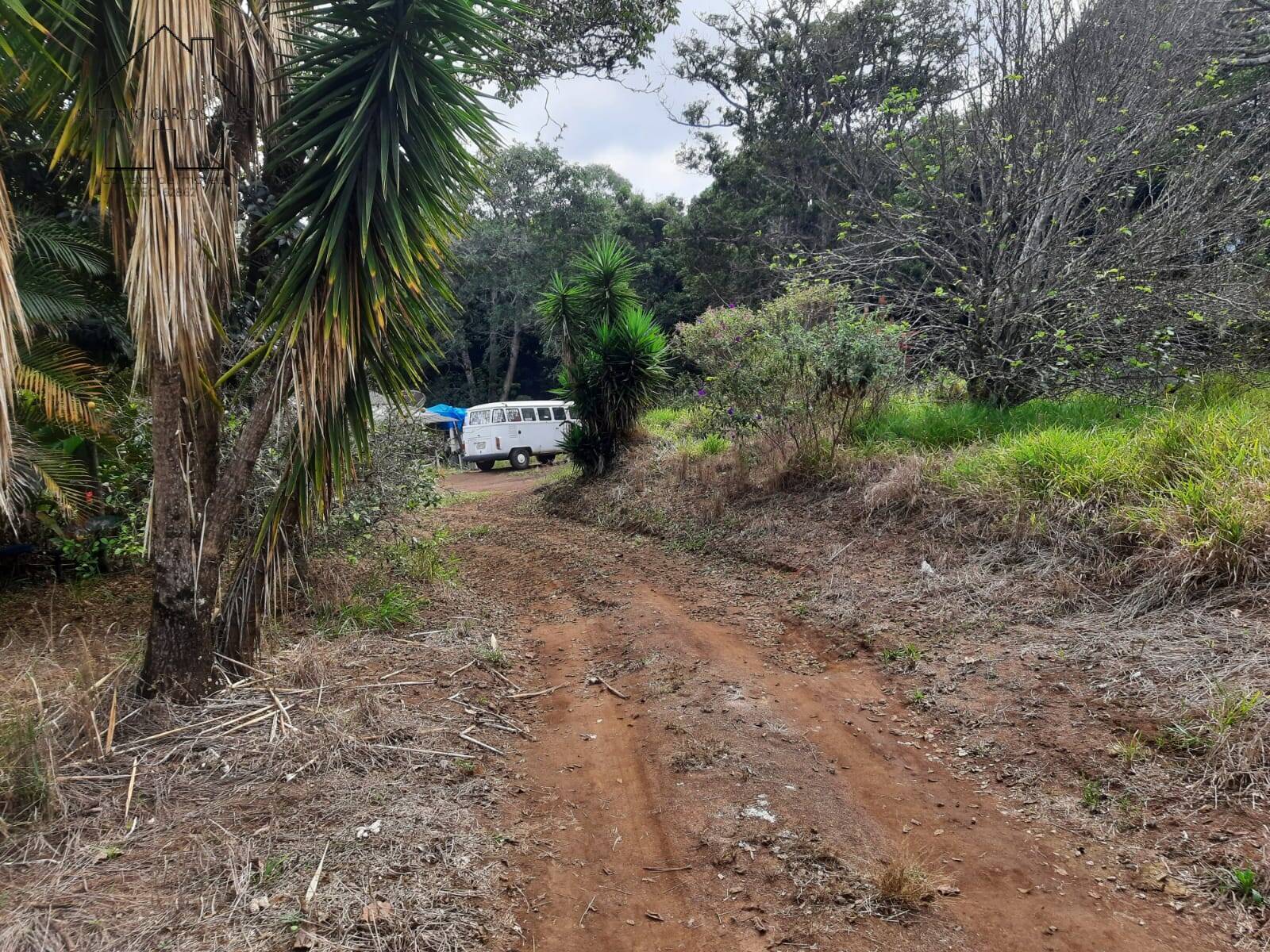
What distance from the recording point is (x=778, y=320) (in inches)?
346

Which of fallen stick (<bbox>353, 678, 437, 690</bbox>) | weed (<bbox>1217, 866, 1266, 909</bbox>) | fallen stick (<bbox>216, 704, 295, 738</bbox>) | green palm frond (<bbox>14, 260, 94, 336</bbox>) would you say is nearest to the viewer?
weed (<bbox>1217, 866, 1266, 909</bbox>)

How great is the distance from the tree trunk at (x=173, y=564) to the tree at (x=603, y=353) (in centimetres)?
874

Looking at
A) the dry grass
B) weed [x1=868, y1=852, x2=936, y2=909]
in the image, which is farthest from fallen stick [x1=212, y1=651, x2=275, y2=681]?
weed [x1=868, y1=852, x2=936, y2=909]

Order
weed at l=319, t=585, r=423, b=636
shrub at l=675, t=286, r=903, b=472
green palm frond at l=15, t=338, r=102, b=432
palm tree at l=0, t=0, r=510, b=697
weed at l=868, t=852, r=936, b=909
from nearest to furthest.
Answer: weed at l=868, t=852, r=936, b=909 → palm tree at l=0, t=0, r=510, b=697 → weed at l=319, t=585, r=423, b=636 → green palm frond at l=15, t=338, r=102, b=432 → shrub at l=675, t=286, r=903, b=472

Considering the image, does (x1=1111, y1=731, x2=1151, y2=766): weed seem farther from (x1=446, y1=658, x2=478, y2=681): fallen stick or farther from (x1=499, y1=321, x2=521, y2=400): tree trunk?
(x1=499, y1=321, x2=521, y2=400): tree trunk

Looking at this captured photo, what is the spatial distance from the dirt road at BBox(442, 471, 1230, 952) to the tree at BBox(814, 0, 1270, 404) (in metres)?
4.57

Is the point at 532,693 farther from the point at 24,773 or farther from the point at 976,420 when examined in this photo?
the point at 976,420

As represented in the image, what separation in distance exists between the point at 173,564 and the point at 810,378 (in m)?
6.08

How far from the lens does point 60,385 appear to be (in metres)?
5.55

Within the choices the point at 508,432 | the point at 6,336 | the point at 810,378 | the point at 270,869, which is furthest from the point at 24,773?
the point at 508,432

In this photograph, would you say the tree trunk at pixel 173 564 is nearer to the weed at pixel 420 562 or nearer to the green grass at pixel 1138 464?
the weed at pixel 420 562

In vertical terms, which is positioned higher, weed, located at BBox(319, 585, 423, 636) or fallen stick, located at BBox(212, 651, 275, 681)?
fallen stick, located at BBox(212, 651, 275, 681)

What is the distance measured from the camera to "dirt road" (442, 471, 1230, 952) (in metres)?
2.46

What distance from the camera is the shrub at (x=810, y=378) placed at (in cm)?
765
